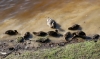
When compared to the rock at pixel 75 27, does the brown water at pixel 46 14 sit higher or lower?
higher

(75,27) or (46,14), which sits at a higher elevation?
(46,14)

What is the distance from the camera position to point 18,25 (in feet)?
40.0

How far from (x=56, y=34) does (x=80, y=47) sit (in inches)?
77.4

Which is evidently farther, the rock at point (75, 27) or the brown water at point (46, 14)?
the brown water at point (46, 14)

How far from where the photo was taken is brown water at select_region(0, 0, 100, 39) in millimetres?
11742

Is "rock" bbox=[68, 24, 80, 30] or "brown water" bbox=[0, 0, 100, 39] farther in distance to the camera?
"brown water" bbox=[0, 0, 100, 39]

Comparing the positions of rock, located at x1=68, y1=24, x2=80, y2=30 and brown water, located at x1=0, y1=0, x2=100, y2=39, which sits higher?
brown water, located at x1=0, y1=0, x2=100, y2=39

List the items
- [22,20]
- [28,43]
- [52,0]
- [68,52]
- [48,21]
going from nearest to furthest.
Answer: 1. [68,52]
2. [28,43]
3. [48,21]
4. [22,20]
5. [52,0]

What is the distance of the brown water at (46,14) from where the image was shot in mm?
11742

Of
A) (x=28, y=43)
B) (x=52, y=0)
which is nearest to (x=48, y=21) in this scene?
(x=28, y=43)

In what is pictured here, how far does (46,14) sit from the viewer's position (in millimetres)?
12891

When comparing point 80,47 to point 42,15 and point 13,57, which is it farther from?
point 42,15

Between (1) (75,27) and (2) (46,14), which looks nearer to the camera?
(1) (75,27)

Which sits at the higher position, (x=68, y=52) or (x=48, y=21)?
(x=48, y=21)
